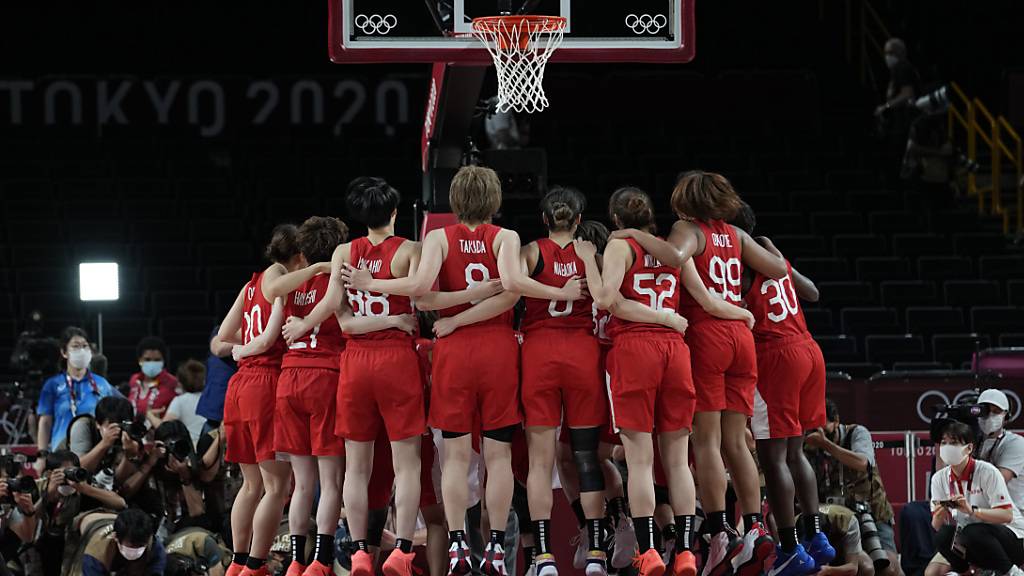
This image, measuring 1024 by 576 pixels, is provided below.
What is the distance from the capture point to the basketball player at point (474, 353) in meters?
7.79

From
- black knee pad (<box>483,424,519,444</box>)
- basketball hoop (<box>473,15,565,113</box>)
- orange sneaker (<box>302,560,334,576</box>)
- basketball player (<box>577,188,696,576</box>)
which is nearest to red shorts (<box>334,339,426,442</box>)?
black knee pad (<box>483,424,519,444</box>)

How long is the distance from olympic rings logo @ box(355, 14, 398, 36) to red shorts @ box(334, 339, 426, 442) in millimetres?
2057

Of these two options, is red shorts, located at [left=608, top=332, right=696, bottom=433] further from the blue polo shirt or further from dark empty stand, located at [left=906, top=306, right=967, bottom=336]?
dark empty stand, located at [left=906, top=306, right=967, bottom=336]

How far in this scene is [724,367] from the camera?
7.93 meters

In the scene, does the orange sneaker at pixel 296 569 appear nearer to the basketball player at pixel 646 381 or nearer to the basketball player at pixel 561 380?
the basketball player at pixel 561 380

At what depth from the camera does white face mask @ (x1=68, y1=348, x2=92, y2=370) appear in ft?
40.6

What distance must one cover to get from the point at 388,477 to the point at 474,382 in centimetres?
86

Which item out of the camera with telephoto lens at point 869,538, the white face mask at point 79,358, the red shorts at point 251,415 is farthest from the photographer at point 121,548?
the camera with telephoto lens at point 869,538

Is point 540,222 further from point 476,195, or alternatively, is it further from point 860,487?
point 476,195

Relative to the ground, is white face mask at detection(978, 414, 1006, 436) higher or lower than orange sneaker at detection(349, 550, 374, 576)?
higher

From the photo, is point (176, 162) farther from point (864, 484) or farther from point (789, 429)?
point (789, 429)

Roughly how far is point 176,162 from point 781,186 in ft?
28.4

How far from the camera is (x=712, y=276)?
26.3ft

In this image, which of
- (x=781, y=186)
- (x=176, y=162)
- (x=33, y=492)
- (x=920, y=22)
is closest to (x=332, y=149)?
(x=176, y=162)
